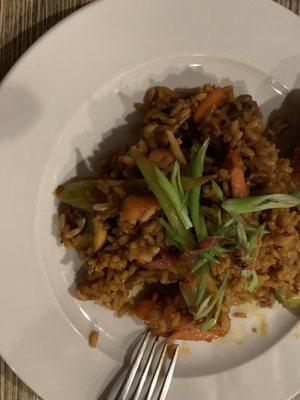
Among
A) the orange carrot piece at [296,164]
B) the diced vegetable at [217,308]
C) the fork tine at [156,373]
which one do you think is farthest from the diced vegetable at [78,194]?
the orange carrot piece at [296,164]

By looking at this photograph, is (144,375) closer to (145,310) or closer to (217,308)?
(145,310)

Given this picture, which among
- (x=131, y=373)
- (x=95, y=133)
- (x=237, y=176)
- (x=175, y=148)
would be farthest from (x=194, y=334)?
(x=95, y=133)

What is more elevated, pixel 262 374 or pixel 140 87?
pixel 140 87

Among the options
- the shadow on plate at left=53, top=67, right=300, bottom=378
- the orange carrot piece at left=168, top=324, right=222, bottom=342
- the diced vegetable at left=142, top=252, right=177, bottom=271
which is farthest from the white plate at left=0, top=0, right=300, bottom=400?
the diced vegetable at left=142, top=252, right=177, bottom=271

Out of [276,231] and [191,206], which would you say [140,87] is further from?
[276,231]

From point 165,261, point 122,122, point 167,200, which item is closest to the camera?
point 167,200

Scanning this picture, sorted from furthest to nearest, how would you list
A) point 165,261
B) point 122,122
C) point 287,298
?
1. point 287,298
2. point 122,122
3. point 165,261

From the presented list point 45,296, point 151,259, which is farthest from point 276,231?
point 45,296
